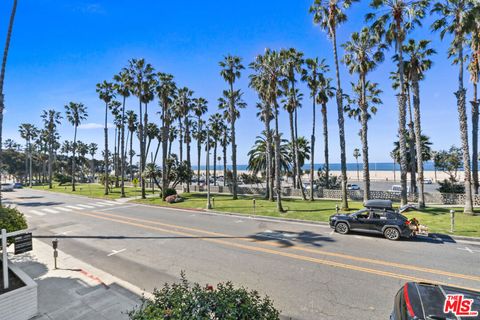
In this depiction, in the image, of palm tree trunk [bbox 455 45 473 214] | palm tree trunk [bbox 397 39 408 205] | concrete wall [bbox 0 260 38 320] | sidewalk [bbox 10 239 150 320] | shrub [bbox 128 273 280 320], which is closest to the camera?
shrub [bbox 128 273 280 320]

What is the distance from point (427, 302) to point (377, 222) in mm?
10166

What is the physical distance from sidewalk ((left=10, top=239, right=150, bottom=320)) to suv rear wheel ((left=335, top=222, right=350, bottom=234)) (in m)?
11.3

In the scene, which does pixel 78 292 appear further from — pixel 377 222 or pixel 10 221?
pixel 377 222

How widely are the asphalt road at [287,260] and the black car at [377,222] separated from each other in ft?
1.55

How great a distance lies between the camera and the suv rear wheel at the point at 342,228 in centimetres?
1420

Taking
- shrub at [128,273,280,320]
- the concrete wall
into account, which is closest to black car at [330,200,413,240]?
shrub at [128,273,280,320]

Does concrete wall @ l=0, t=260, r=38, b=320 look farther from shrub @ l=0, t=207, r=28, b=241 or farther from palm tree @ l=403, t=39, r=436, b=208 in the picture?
palm tree @ l=403, t=39, r=436, b=208

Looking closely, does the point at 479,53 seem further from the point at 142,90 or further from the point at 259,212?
the point at 142,90

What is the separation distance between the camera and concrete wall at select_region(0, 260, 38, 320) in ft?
Result: 19.5

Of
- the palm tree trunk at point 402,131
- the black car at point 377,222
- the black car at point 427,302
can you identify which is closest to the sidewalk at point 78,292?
the black car at point 427,302

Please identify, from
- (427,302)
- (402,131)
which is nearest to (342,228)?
(427,302)

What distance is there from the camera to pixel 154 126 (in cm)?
5875

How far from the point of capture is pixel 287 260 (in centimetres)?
1018

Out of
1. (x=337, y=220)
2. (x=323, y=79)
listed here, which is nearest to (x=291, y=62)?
(x=323, y=79)
